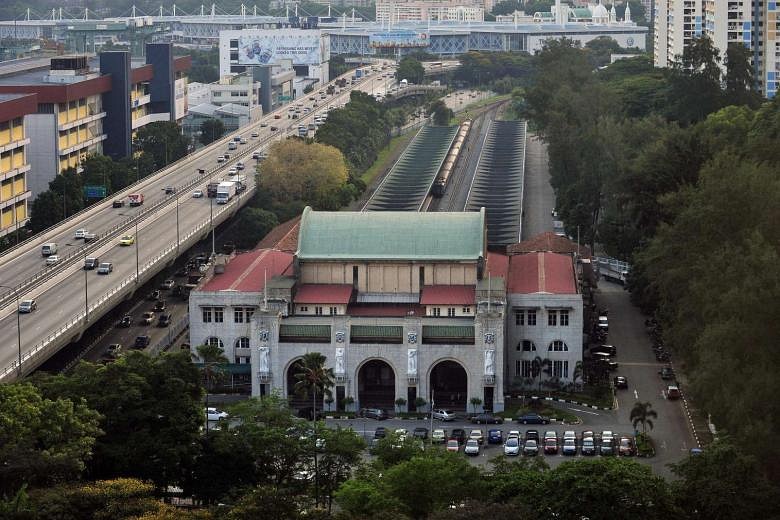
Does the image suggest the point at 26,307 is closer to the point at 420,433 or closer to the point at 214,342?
the point at 214,342

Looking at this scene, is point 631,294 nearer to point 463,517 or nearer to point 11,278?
point 11,278

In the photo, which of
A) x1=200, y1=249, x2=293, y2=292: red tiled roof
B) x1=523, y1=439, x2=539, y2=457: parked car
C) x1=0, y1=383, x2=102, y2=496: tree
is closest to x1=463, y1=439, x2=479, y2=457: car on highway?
x1=523, y1=439, x2=539, y2=457: parked car

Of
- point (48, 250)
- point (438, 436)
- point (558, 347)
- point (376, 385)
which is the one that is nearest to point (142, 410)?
point (438, 436)

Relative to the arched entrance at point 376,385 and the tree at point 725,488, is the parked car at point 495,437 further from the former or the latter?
the tree at point 725,488

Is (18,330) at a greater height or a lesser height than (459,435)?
greater

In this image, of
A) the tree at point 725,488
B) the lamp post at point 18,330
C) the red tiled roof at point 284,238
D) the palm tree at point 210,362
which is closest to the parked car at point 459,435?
the palm tree at point 210,362

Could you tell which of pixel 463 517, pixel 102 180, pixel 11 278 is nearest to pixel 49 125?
pixel 102 180
